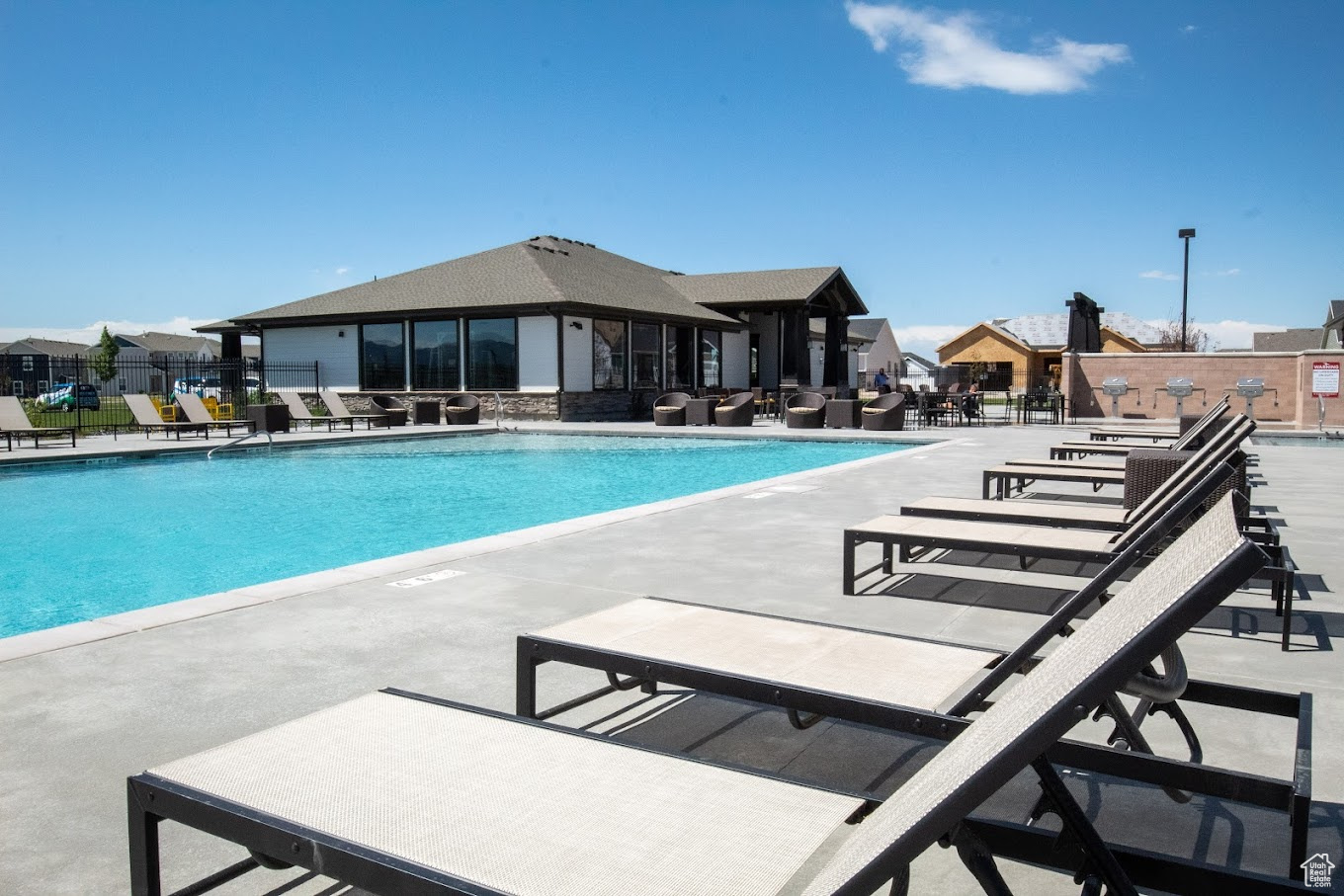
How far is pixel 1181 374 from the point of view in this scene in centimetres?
2614

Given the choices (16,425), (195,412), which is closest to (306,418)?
(195,412)

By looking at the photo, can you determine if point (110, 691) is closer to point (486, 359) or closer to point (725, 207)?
point (486, 359)

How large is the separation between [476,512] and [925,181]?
25592mm

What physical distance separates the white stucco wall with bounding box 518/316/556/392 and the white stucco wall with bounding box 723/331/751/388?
31.3 ft

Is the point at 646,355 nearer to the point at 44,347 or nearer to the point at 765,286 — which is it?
the point at 765,286

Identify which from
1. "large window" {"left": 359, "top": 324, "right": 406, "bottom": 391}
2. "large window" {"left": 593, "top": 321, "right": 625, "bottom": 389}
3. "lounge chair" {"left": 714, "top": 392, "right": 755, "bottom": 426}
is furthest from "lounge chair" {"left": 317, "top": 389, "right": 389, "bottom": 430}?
"lounge chair" {"left": 714, "top": 392, "right": 755, "bottom": 426}

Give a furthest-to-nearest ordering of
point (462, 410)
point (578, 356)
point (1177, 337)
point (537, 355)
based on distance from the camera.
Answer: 1. point (1177, 337)
2. point (578, 356)
3. point (537, 355)
4. point (462, 410)

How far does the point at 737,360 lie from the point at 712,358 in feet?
5.61

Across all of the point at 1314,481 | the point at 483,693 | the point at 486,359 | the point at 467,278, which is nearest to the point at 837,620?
the point at 483,693

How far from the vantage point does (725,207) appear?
38.2 meters

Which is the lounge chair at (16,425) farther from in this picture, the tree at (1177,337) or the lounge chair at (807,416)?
the tree at (1177,337)

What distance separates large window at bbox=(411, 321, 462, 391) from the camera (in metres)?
28.2

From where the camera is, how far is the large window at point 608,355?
2808 cm

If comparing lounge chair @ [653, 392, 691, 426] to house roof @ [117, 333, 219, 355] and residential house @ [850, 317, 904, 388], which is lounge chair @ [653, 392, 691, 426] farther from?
house roof @ [117, 333, 219, 355]
